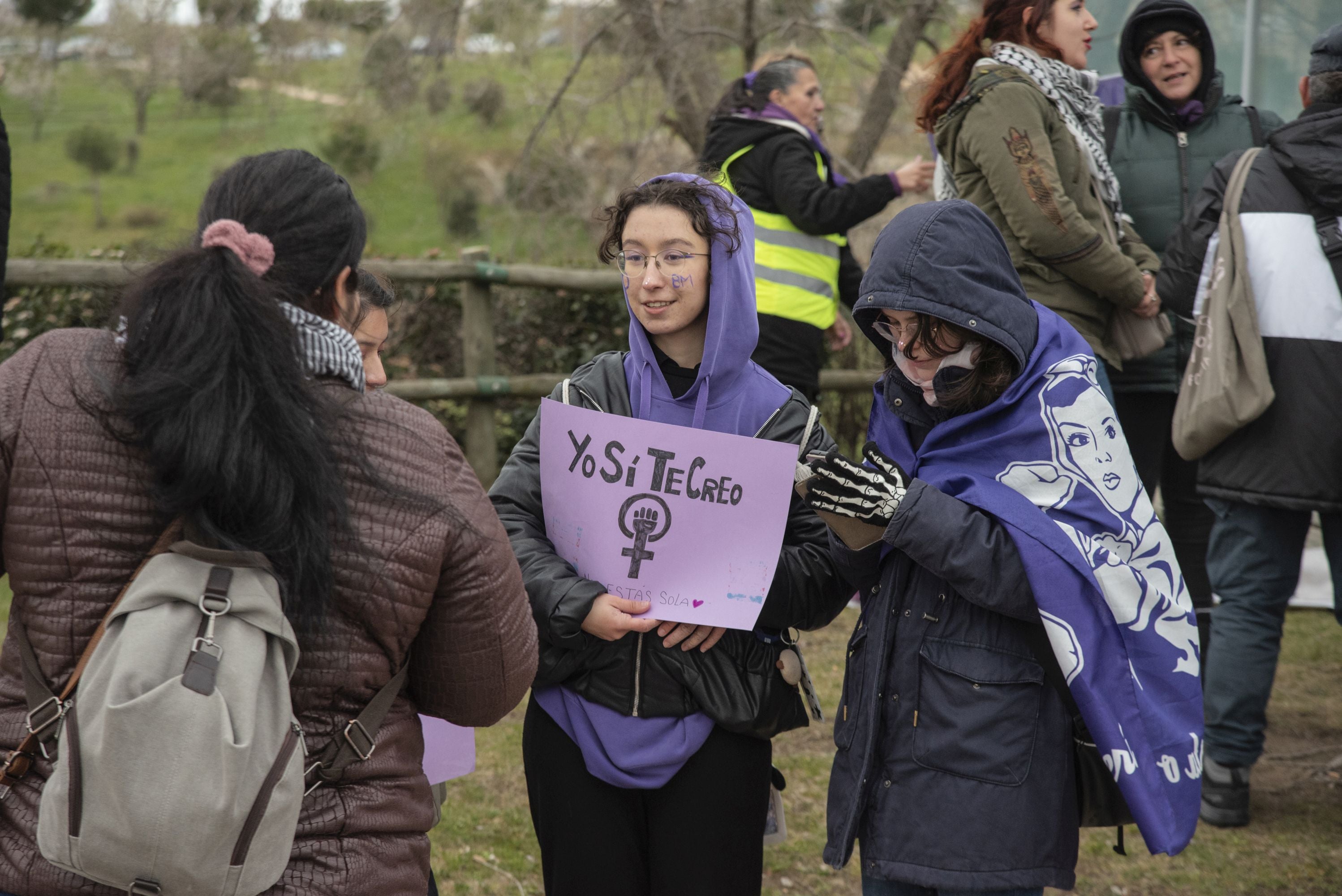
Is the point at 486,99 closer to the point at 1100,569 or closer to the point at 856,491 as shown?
the point at 856,491

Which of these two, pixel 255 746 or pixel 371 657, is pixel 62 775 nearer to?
pixel 255 746

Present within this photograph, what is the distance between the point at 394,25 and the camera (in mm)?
8922

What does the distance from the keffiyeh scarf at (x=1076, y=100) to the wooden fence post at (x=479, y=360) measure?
3454 millimetres

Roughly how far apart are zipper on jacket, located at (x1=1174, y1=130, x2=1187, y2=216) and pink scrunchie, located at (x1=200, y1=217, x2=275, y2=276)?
3387 mm

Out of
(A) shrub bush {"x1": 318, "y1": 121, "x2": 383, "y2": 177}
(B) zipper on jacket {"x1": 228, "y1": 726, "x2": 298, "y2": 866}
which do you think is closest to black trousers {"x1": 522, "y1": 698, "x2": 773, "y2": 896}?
(B) zipper on jacket {"x1": 228, "y1": 726, "x2": 298, "y2": 866}

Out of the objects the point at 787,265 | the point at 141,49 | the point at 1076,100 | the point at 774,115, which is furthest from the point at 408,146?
the point at 1076,100

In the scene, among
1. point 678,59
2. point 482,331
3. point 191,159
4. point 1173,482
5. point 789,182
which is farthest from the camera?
point 191,159

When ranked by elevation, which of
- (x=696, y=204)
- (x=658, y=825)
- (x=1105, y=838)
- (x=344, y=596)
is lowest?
(x=1105, y=838)

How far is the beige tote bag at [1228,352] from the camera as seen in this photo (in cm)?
352

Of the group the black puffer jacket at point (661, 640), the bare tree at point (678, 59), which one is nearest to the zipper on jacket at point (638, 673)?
the black puffer jacket at point (661, 640)

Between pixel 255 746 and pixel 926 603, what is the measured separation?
1252 millimetres

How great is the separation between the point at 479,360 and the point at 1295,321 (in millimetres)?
4372

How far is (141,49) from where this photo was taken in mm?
16578

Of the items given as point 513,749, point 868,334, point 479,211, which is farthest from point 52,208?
point 868,334
